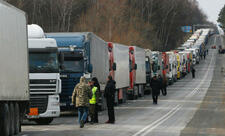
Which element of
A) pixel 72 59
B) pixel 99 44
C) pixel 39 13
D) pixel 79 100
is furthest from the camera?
pixel 39 13

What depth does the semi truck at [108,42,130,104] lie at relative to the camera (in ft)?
119

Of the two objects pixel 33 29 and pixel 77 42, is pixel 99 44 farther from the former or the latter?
pixel 33 29

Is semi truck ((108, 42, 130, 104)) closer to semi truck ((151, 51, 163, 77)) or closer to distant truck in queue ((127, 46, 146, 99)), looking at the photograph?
distant truck in queue ((127, 46, 146, 99))

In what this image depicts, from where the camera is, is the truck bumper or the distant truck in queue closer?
the truck bumper

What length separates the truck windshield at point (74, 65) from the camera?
28.2 meters

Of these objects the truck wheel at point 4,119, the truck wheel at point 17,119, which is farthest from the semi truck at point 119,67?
the truck wheel at point 4,119

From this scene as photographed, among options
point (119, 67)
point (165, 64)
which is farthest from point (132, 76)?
point (165, 64)

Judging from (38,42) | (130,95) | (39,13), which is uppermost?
(39,13)

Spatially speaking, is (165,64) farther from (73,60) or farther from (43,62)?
(43,62)

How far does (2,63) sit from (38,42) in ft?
24.2

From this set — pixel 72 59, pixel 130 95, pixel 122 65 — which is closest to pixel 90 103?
pixel 72 59

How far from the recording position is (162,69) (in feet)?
206

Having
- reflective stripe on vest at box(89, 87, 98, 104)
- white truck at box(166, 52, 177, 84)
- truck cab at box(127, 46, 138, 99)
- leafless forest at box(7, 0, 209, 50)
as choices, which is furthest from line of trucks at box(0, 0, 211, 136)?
leafless forest at box(7, 0, 209, 50)

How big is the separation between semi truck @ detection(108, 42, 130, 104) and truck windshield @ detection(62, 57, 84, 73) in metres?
7.35
